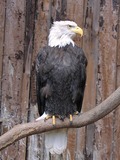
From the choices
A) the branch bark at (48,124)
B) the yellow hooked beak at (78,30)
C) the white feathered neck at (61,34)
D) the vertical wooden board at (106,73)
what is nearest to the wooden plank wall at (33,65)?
the vertical wooden board at (106,73)

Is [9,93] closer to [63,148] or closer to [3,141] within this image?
[63,148]

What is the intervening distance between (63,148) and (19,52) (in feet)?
2.84

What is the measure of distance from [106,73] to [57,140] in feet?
2.58

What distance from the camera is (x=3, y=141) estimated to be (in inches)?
137

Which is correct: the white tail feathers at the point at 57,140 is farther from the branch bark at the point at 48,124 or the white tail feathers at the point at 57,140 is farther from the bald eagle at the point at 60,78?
the branch bark at the point at 48,124

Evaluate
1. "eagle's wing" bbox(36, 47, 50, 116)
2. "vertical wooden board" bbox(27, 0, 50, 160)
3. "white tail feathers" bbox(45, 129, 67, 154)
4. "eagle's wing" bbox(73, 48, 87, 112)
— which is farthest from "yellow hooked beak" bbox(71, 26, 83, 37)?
"white tail feathers" bbox(45, 129, 67, 154)

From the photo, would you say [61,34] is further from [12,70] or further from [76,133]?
[76,133]

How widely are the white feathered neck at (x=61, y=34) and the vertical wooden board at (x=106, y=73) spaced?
1.55ft

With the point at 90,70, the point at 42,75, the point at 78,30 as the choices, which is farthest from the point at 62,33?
the point at 90,70

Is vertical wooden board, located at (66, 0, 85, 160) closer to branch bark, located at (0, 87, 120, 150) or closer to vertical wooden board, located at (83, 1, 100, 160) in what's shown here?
vertical wooden board, located at (83, 1, 100, 160)

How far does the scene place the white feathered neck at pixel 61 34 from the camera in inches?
167

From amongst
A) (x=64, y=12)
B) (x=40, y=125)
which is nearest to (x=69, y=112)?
(x=40, y=125)

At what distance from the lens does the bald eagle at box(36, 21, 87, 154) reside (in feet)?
13.4

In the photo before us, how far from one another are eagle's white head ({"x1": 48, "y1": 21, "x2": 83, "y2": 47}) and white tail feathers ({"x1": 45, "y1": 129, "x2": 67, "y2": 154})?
0.63 m
